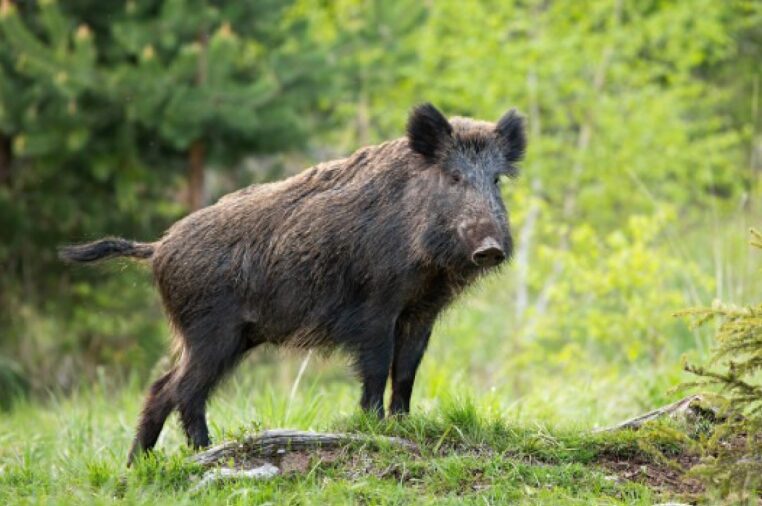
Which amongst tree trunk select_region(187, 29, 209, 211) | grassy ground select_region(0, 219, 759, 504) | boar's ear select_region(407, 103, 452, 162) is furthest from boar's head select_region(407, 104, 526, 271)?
tree trunk select_region(187, 29, 209, 211)

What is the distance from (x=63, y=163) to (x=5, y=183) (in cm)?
105

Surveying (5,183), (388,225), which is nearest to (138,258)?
(388,225)

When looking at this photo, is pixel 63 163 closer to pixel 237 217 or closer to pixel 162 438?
pixel 162 438

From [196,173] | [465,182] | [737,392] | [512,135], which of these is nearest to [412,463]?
[737,392]

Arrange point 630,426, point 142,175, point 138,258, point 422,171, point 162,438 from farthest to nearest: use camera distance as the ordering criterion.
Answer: point 142,175, point 162,438, point 138,258, point 422,171, point 630,426

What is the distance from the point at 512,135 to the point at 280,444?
7.33 ft

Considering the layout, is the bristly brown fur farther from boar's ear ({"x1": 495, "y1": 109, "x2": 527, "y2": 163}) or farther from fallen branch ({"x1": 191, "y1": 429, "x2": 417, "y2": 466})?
fallen branch ({"x1": 191, "y1": 429, "x2": 417, "y2": 466})

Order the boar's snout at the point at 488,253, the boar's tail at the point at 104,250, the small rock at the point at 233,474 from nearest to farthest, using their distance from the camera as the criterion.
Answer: the small rock at the point at 233,474, the boar's snout at the point at 488,253, the boar's tail at the point at 104,250

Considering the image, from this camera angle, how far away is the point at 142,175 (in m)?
11.5

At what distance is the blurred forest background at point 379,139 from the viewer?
33.4 feet

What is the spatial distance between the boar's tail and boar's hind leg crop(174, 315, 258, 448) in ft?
2.30

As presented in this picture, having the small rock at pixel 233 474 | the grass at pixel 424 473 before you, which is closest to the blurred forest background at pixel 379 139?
the grass at pixel 424 473

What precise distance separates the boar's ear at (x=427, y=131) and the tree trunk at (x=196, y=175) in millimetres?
6276

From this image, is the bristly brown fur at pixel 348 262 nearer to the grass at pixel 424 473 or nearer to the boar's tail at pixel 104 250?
the boar's tail at pixel 104 250
